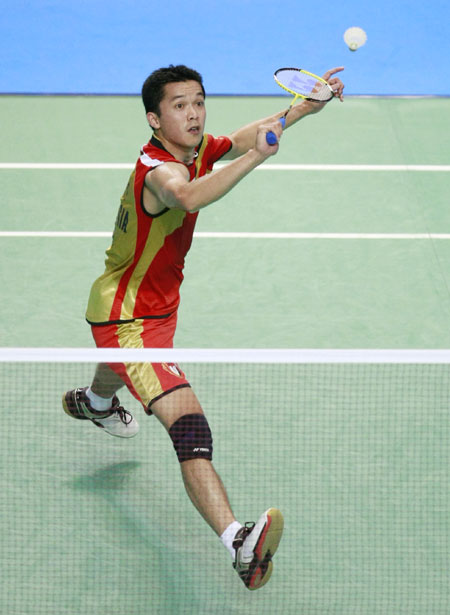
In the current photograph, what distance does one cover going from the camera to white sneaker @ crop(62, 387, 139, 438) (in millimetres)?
5117

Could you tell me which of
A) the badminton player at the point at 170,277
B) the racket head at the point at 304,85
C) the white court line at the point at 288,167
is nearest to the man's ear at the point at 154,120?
the badminton player at the point at 170,277

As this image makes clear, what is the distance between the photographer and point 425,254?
7.19 meters

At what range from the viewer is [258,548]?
3842 mm

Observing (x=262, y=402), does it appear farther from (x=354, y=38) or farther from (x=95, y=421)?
(x=354, y=38)

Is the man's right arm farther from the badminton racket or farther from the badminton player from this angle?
the badminton racket

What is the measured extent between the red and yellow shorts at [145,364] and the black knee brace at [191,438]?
20 cm

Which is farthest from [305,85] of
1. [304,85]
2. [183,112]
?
[183,112]

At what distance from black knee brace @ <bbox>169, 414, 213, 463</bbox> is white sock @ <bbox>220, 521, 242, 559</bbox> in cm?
35

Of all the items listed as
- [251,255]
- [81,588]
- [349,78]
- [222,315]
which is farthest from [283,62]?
[81,588]

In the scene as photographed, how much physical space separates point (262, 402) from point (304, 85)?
187 cm

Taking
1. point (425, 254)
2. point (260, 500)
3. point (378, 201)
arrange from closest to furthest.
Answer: point (260, 500) < point (425, 254) < point (378, 201)

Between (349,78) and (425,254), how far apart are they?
13.0ft

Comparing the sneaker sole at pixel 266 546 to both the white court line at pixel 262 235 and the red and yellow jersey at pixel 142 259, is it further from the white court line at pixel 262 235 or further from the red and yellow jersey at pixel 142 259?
the white court line at pixel 262 235

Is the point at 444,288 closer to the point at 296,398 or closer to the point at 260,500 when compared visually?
the point at 296,398
